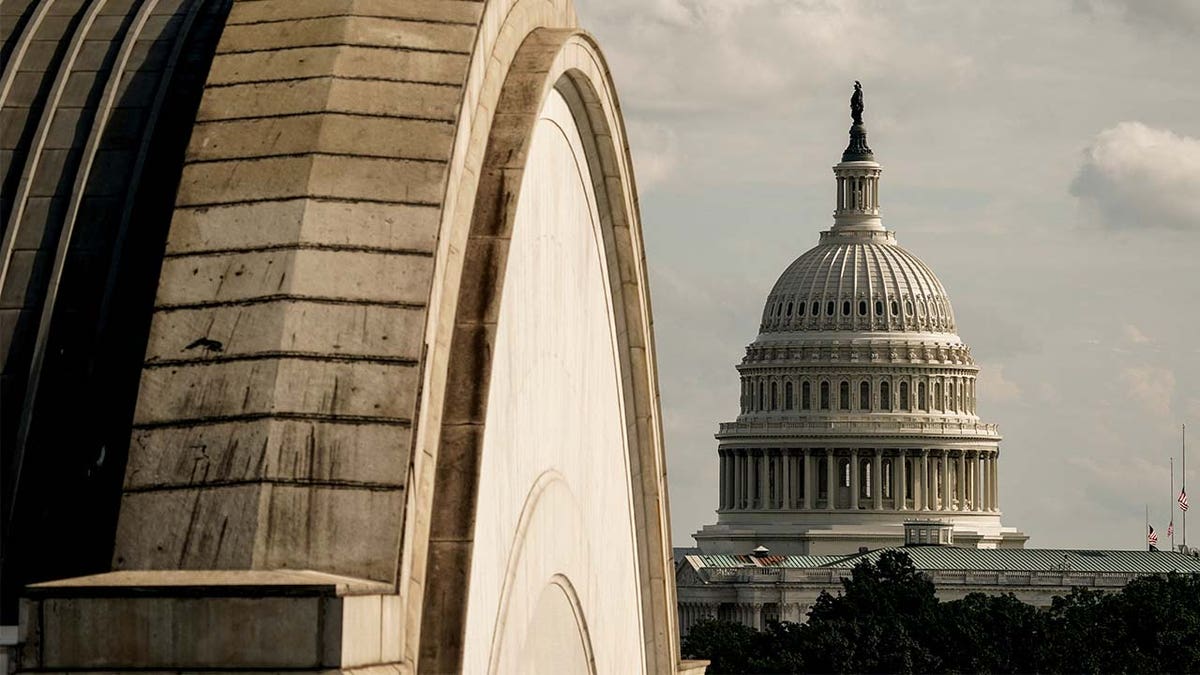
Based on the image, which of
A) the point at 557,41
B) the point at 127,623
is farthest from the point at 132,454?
the point at 557,41

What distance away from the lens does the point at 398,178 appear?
61.5 feet

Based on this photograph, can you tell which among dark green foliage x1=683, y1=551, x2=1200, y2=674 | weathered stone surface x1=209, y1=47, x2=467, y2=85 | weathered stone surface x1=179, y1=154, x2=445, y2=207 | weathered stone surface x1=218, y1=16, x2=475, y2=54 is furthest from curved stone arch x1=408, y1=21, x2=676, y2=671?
dark green foliage x1=683, y1=551, x2=1200, y2=674

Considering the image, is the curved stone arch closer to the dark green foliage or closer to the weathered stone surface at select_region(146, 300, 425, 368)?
the weathered stone surface at select_region(146, 300, 425, 368)

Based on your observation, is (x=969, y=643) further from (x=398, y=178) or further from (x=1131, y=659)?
(x=398, y=178)

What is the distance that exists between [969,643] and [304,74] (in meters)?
137

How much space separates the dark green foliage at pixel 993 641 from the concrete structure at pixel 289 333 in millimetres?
125916

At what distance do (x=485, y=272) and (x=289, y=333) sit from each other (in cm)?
295

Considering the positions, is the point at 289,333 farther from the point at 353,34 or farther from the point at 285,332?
the point at 353,34

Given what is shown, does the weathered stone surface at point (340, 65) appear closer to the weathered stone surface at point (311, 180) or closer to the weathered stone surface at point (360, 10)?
the weathered stone surface at point (360, 10)

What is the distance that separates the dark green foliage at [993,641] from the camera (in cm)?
15038

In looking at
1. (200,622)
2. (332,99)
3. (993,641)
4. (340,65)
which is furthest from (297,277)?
(993,641)

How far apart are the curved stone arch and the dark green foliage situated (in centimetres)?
12239

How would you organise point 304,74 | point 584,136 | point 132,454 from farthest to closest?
point 584,136, point 304,74, point 132,454

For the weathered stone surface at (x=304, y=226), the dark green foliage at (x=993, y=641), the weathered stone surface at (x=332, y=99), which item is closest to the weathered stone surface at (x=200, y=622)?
the weathered stone surface at (x=304, y=226)
